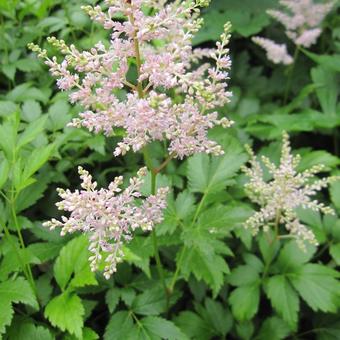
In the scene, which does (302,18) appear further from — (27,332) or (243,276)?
(27,332)

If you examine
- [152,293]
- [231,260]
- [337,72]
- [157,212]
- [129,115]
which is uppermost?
[129,115]

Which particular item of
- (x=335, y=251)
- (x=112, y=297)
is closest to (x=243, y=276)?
(x=335, y=251)

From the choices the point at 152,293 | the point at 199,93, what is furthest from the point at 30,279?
the point at 199,93

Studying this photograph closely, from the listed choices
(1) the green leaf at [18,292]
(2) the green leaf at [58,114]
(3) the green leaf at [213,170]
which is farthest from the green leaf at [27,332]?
(2) the green leaf at [58,114]

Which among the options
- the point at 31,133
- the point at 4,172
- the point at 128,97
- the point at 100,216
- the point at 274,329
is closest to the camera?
the point at 128,97

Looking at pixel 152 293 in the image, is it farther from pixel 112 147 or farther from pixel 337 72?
pixel 337 72

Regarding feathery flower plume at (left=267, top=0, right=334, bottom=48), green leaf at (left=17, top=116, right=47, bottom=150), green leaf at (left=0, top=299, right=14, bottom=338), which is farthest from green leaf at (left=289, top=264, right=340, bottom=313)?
feathery flower plume at (left=267, top=0, right=334, bottom=48)
